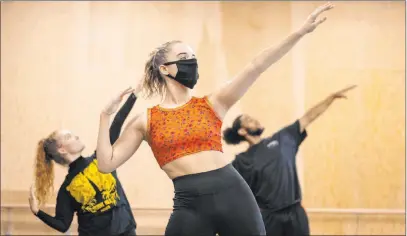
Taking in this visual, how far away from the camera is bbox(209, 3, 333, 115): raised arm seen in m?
1.72

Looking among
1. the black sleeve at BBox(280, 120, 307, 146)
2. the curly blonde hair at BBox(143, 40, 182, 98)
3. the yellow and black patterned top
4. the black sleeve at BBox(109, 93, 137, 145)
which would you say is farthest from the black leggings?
the black sleeve at BBox(280, 120, 307, 146)

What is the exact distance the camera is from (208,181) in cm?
171

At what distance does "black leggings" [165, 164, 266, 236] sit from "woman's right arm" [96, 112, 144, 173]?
253mm

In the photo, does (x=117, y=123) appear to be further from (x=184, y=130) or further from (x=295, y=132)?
(x=295, y=132)

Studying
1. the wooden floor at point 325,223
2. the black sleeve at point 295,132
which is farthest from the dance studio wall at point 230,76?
the black sleeve at point 295,132

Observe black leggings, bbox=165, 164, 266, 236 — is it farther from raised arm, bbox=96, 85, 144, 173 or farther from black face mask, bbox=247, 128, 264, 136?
black face mask, bbox=247, 128, 264, 136

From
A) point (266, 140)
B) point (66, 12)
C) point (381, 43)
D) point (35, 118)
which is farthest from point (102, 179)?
point (381, 43)

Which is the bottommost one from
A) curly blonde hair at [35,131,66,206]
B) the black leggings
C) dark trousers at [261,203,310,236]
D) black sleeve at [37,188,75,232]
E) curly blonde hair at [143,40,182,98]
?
dark trousers at [261,203,310,236]

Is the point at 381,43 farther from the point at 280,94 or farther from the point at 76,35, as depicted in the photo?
the point at 76,35

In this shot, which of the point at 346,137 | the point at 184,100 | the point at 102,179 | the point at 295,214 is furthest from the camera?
the point at 346,137

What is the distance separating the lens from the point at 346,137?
456cm

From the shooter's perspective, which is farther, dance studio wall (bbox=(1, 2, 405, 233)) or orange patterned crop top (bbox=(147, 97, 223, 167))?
dance studio wall (bbox=(1, 2, 405, 233))

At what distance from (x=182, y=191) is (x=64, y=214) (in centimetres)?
149

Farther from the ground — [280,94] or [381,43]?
[381,43]
